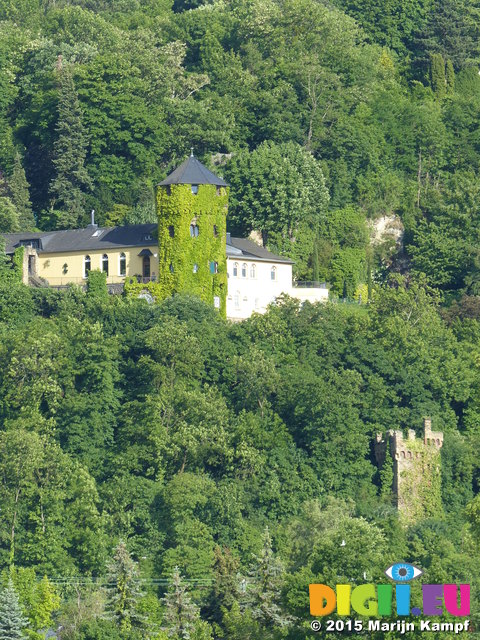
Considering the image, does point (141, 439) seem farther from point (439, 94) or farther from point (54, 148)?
point (439, 94)

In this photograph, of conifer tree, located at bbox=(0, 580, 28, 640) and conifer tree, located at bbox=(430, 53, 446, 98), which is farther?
conifer tree, located at bbox=(430, 53, 446, 98)

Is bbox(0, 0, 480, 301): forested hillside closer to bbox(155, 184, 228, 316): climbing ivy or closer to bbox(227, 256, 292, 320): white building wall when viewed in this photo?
bbox(227, 256, 292, 320): white building wall

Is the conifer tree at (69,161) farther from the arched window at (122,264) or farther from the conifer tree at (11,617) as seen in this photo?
the conifer tree at (11,617)

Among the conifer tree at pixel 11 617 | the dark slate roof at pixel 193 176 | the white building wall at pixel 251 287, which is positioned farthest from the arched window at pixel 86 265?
the conifer tree at pixel 11 617

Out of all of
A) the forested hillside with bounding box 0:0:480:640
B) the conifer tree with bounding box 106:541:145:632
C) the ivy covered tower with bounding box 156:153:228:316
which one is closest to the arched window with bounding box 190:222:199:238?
the ivy covered tower with bounding box 156:153:228:316

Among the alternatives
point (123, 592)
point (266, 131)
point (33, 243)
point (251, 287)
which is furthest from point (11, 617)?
point (266, 131)
